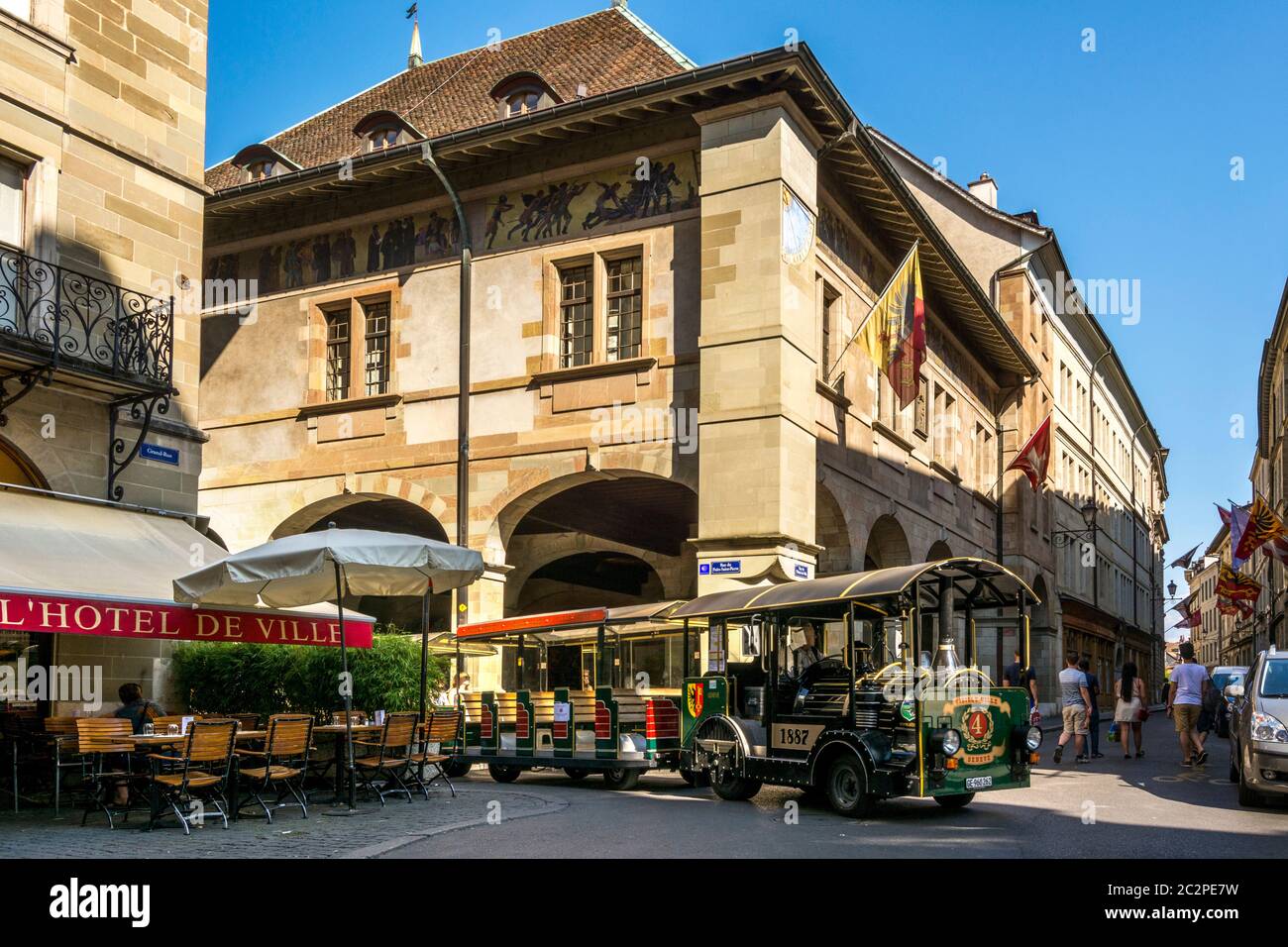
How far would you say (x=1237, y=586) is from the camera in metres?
48.2

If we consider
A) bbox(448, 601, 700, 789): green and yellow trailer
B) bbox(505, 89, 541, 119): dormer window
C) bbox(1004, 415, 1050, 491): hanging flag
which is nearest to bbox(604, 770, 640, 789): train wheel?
bbox(448, 601, 700, 789): green and yellow trailer

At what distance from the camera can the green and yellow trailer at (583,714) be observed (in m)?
16.8

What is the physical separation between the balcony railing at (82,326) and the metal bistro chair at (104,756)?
411 centimetres

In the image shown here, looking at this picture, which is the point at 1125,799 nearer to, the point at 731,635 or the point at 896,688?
the point at 896,688

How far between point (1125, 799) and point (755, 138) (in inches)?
473

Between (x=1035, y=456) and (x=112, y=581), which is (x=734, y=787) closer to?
(x=112, y=581)

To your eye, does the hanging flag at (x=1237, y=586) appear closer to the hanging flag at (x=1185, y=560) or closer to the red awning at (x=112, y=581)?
the hanging flag at (x=1185, y=560)

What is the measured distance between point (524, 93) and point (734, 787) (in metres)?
15.3

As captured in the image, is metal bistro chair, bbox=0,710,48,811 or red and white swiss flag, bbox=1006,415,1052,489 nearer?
metal bistro chair, bbox=0,710,48,811

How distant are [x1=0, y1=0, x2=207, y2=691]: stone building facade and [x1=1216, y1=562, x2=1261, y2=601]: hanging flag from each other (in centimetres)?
4012

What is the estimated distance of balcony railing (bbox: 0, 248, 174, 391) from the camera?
1475cm

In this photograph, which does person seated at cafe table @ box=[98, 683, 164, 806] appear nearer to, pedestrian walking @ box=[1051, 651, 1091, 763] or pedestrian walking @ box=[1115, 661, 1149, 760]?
pedestrian walking @ box=[1051, 651, 1091, 763]

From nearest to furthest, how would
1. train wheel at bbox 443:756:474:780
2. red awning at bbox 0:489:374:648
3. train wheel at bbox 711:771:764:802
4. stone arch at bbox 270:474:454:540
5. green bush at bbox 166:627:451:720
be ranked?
red awning at bbox 0:489:374:648 < train wheel at bbox 711:771:764:802 < green bush at bbox 166:627:451:720 < train wheel at bbox 443:756:474:780 < stone arch at bbox 270:474:454:540
